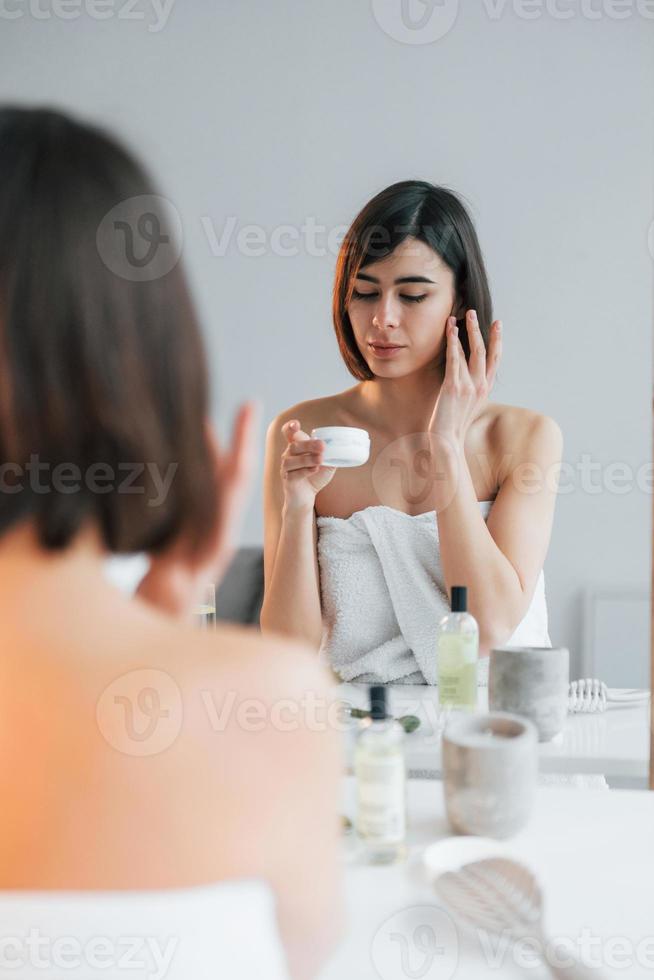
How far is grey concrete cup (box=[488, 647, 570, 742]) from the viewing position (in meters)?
0.64

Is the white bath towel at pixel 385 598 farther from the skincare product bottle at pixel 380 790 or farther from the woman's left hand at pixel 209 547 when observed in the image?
the woman's left hand at pixel 209 547

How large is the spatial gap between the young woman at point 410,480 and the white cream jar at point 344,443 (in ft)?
0.17

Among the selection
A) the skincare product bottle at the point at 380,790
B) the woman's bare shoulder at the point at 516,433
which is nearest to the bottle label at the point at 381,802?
the skincare product bottle at the point at 380,790

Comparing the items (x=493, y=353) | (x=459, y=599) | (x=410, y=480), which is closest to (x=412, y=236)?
(x=493, y=353)

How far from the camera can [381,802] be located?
495 mm

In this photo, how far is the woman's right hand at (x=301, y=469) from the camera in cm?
75

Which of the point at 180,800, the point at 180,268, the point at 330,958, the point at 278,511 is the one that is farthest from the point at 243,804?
the point at 278,511

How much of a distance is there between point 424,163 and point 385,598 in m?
0.47

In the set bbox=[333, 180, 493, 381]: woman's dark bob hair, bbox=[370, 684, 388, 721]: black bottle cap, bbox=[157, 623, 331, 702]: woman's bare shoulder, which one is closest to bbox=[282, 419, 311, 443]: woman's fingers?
bbox=[333, 180, 493, 381]: woman's dark bob hair

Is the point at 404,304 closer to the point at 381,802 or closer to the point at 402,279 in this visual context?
the point at 402,279

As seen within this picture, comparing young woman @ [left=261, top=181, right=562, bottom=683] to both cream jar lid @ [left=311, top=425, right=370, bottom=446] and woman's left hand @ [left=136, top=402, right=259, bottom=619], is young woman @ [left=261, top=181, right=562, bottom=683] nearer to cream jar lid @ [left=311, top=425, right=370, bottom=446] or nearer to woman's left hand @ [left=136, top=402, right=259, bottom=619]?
cream jar lid @ [left=311, top=425, right=370, bottom=446]

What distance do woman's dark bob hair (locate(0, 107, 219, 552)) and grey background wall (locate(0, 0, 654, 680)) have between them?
35 cm

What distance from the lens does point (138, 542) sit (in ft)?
1.29

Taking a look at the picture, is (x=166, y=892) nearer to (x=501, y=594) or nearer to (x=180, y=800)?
(x=180, y=800)
